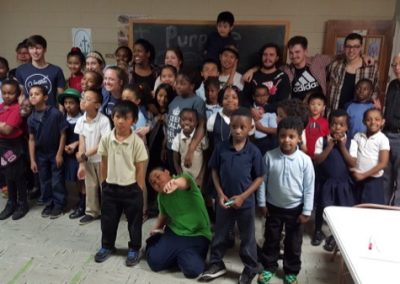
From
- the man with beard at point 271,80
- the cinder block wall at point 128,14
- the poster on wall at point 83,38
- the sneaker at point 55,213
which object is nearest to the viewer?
the man with beard at point 271,80

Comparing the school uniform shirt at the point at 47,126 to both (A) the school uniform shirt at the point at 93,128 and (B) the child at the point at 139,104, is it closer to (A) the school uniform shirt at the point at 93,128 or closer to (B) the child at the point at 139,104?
(A) the school uniform shirt at the point at 93,128

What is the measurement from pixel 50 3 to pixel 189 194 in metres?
3.58

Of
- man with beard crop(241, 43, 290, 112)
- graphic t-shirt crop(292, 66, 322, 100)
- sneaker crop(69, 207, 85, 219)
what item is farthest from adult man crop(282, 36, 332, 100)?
sneaker crop(69, 207, 85, 219)

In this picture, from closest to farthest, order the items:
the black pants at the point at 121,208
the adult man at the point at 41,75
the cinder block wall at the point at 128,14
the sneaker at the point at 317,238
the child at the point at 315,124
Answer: the black pants at the point at 121,208, the child at the point at 315,124, the sneaker at the point at 317,238, the adult man at the point at 41,75, the cinder block wall at the point at 128,14

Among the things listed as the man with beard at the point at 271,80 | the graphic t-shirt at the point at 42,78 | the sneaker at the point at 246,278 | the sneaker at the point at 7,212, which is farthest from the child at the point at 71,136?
the sneaker at the point at 246,278

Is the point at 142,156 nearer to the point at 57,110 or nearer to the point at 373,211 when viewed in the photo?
the point at 57,110

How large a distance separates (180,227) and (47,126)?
1.39 meters

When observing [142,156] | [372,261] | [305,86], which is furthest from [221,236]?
[305,86]

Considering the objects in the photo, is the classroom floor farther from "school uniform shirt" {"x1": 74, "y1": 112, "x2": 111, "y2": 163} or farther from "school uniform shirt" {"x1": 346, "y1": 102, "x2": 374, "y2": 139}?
"school uniform shirt" {"x1": 346, "y1": 102, "x2": 374, "y2": 139}

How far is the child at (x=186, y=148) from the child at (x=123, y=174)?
0.35m

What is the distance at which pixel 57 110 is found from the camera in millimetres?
3164

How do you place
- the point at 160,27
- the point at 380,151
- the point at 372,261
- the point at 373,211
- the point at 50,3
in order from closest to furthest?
the point at 372,261 < the point at 373,211 < the point at 380,151 < the point at 160,27 < the point at 50,3

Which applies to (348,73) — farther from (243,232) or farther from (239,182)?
(243,232)

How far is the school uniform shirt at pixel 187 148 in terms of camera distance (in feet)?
9.30
